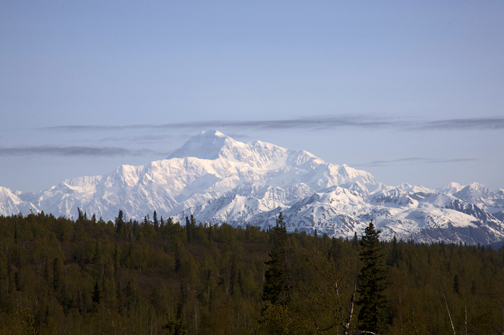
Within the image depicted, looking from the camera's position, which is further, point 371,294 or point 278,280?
point 278,280

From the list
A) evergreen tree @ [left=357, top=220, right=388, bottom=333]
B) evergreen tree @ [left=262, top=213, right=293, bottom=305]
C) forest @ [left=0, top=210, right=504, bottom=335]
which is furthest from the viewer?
evergreen tree @ [left=262, top=213, right=293, bottom=305]

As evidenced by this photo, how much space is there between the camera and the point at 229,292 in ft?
488

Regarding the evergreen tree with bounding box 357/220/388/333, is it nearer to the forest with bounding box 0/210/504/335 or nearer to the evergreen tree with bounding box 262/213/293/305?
the forest with bounding box 0/210/504/335

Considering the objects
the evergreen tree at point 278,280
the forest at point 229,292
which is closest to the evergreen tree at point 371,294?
the forest at point 229,292

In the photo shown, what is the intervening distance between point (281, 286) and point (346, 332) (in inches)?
1300

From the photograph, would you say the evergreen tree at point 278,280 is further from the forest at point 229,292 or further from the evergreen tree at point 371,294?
the evergreen tree at point 371,294

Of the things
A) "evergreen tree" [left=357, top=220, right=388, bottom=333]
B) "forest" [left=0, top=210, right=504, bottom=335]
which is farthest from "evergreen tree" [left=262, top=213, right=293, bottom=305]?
"evergreen tree" [left=357, top=220, right=388, bottom=333]

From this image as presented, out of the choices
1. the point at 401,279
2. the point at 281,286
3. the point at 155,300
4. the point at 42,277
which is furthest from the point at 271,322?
the point at 42,277

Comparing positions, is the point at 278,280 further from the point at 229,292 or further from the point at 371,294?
the point at 229,292

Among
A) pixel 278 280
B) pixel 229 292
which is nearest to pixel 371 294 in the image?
pixel 278 280

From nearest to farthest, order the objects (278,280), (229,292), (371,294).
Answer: (371,294), (278,280), (229,292)

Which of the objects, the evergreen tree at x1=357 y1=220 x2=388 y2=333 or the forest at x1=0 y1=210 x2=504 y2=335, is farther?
the evergreen tree at x1=357 y1=220 x2=388 y2=333

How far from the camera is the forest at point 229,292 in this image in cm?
3791

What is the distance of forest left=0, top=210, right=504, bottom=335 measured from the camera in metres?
37.9
